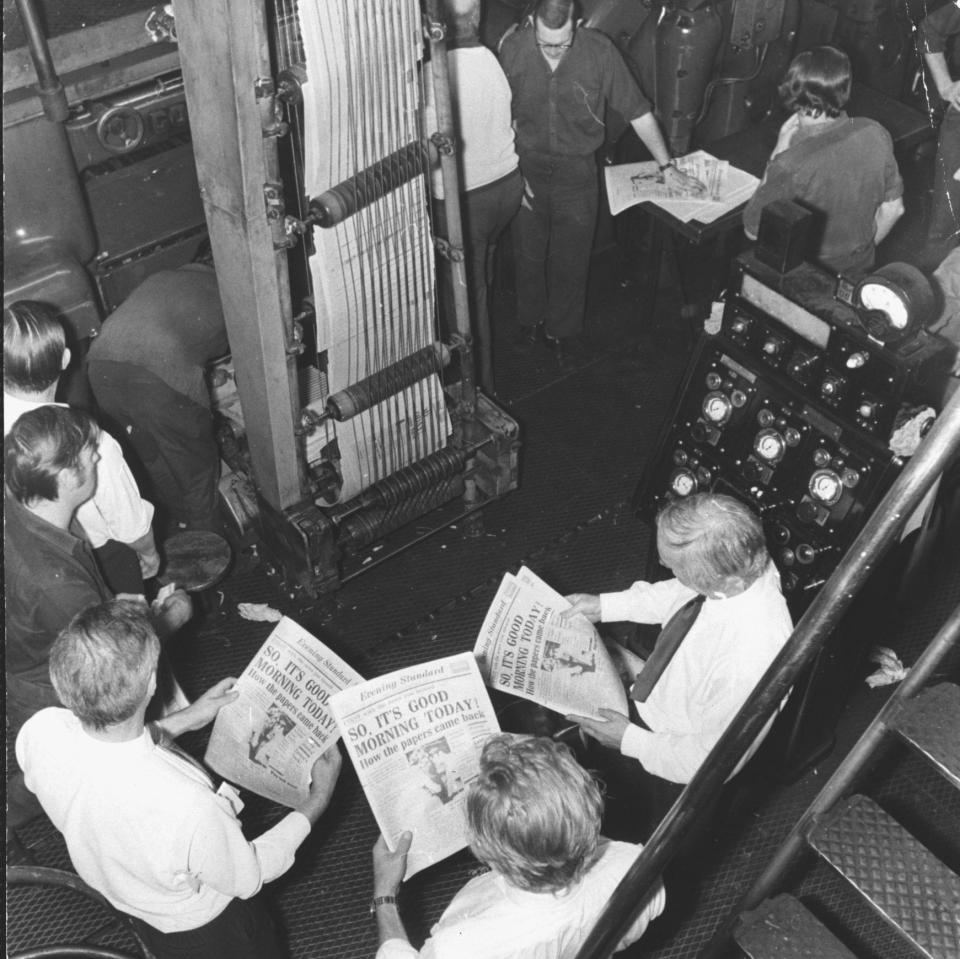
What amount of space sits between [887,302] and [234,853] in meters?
2.21

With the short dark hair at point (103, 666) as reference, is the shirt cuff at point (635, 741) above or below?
below

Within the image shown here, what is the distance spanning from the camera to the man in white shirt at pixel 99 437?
3150 millimetres

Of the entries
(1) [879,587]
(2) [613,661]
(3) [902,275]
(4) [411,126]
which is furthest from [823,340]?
(4) [411,126]

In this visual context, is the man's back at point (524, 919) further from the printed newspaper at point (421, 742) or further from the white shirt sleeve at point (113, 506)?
the white shirt sleeve at point (113, 506)

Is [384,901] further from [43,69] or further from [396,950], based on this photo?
[43,69]

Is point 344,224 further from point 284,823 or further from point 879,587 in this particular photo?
point 879,587

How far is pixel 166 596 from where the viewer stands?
3395mm

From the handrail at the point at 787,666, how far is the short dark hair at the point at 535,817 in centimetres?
12

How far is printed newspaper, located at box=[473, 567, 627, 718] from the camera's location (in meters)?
3.13

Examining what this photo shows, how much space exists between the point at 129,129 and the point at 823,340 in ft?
7.93

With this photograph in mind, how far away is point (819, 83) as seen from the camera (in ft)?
13.6

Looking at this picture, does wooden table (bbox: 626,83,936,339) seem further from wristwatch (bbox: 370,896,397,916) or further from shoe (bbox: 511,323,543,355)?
wristwatch (bbox: 370,896,397,916)

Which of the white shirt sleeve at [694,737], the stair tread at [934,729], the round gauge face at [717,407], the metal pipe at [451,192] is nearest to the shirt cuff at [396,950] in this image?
the white shirt sleeve at [694,737]

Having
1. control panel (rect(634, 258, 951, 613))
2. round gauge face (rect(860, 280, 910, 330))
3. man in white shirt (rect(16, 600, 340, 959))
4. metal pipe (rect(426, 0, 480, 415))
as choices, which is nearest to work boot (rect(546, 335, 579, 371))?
metal pipe (rect(426, 0, 480, 415))
